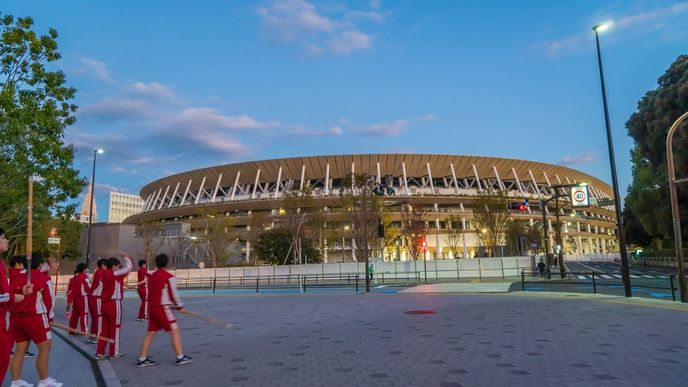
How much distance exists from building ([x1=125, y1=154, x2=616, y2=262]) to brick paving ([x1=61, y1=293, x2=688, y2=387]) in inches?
2115

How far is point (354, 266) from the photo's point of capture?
3916 centimetres

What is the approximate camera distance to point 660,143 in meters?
35.1

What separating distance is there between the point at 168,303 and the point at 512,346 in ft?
19.3

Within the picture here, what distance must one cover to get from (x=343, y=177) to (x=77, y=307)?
2483 inches

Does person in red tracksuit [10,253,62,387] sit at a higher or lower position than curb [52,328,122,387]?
higher

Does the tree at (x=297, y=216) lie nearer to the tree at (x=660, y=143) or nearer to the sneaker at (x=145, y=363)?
the tree at (x=660, y=143)

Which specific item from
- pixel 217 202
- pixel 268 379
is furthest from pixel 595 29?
pixel 217 202

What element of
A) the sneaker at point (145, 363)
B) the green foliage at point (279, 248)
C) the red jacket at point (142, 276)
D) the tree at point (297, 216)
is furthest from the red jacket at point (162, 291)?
the green foliage at point (279, 248)

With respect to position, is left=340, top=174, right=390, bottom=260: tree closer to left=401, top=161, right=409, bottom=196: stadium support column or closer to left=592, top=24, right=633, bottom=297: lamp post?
left=401, top=161, right=409, bottom=196: stadium support column

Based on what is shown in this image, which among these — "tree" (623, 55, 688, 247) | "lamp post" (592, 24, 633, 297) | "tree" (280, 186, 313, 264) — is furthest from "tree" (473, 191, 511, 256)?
"lamp post" (592, 24, 633, 297)

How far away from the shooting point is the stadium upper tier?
254ft

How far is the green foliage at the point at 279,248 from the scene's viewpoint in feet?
165

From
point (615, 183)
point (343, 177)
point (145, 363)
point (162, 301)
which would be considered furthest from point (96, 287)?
point (343, 177)

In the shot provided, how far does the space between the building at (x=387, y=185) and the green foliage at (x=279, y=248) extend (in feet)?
50.3
